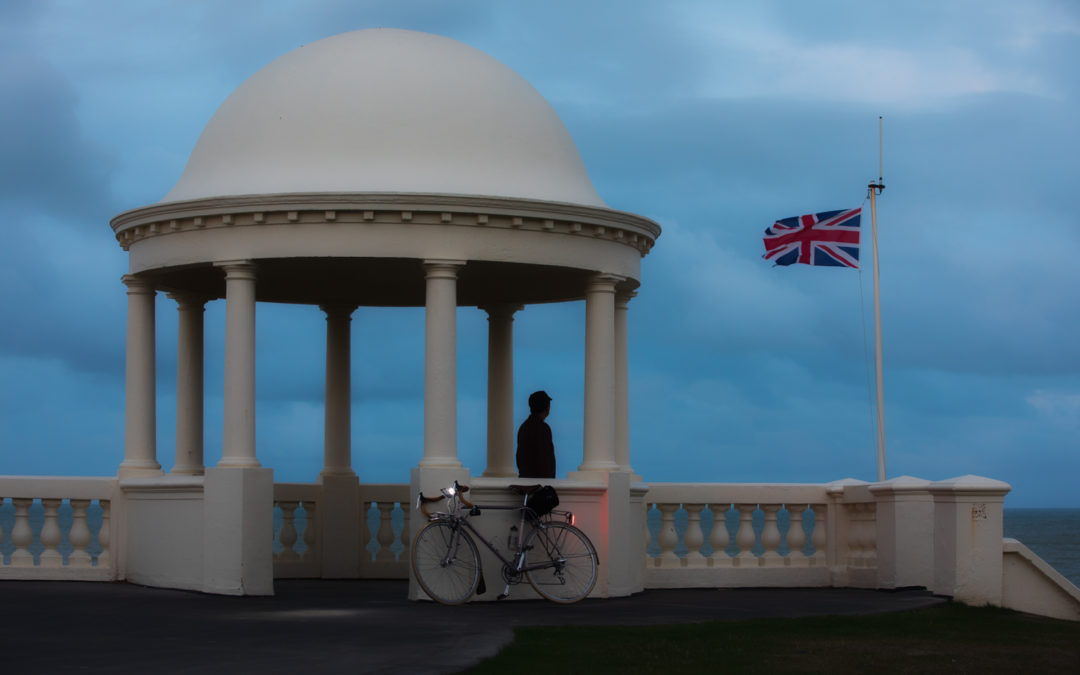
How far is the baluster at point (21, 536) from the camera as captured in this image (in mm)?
19562

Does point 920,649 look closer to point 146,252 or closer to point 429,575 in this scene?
point 429,575

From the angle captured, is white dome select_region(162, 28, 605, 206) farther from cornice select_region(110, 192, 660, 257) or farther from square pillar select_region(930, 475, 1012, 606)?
square pillar select_region(930, 475, 1012, 606)

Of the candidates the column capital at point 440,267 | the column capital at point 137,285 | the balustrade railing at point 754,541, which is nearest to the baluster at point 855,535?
the balustrade railing at point 754,541

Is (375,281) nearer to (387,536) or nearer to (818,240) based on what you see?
(387,536)

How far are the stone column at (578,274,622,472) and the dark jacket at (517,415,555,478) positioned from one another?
2.27 feet

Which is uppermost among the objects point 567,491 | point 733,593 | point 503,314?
point 503,314

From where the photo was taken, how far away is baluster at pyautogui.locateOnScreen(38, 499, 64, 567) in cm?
1953

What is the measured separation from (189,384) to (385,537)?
11.4ft

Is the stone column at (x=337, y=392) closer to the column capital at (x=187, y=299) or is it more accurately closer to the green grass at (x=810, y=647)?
the column capital at (x=187, y=299)

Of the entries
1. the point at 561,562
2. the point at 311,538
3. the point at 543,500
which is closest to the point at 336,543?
the point at 311,538

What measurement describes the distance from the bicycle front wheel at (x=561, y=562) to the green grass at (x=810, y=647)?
119 inches

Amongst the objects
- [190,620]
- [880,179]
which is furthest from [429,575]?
[880,179]

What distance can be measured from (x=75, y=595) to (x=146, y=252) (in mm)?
Answer: 4386

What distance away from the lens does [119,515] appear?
65.3ft
